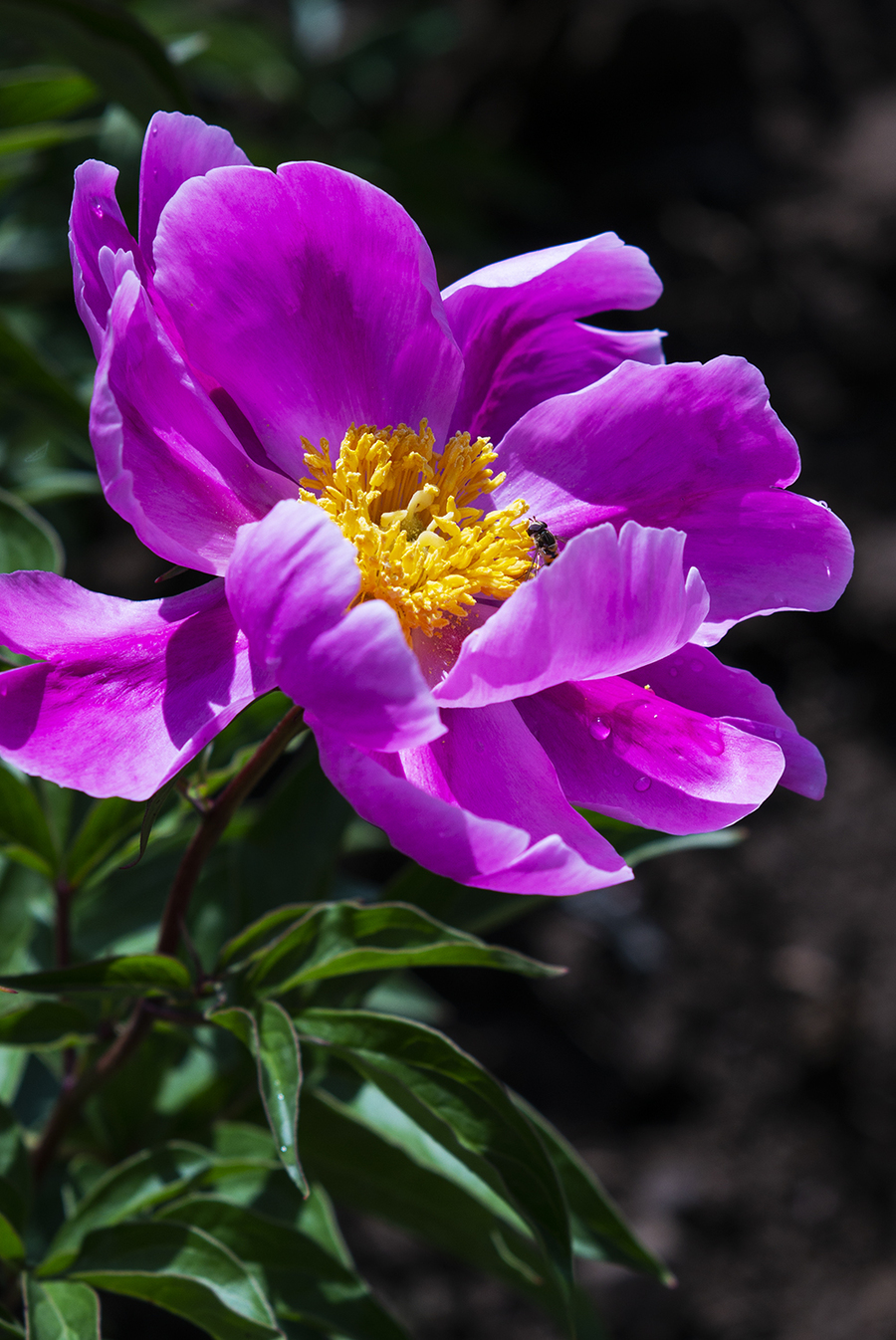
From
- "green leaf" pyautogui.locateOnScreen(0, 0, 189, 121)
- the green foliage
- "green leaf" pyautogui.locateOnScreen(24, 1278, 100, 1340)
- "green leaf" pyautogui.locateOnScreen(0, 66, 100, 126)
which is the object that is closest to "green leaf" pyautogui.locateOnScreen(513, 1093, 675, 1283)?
the green foliage

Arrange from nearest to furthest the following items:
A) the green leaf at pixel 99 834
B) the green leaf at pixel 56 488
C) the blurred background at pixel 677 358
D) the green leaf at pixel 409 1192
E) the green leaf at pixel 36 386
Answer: the green leaf at pixel 99 834 < the green leaf at pixel 409 1192 < the green leaf at pixel 36 386 < the green leaf at pixel 56 488 < the blurred background at pixel 677 358

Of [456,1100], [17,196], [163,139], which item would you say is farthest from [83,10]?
[456,1100]

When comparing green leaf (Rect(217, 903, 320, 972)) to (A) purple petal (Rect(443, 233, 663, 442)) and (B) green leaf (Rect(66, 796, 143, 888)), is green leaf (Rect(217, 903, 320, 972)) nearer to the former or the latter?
(B) green leaf (Rect(66, 796, 143, 888))

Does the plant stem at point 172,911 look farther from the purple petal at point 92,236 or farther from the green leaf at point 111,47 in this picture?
the green leaf at point 111,47

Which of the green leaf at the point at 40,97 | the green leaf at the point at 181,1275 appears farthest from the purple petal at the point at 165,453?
the green leaf at the point at 40,97

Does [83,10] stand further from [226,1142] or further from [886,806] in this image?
[886,806]

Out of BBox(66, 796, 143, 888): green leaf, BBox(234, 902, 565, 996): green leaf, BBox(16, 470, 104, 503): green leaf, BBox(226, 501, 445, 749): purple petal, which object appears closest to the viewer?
BBox(226, 501, 445, 749): purple petal
